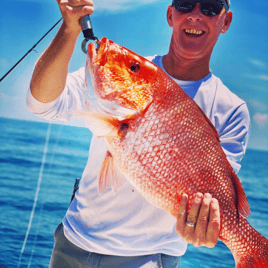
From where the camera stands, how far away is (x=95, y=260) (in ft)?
4.99

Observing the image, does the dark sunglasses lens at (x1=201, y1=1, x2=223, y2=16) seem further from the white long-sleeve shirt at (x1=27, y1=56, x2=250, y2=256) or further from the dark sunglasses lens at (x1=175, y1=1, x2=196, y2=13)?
the white long-sleeve shirt at (x1=27, y1=56, x2=250, y2=256)

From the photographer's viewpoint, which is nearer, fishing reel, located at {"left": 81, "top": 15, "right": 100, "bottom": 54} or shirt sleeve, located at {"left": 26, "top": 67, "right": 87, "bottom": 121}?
fishing reel, located at {"left": 81, "top": 15, "right": 100, "bottom": 54}

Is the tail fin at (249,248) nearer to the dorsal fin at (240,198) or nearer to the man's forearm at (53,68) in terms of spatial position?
the dorsal fin at (240,198)

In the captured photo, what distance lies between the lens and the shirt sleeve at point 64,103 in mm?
1345

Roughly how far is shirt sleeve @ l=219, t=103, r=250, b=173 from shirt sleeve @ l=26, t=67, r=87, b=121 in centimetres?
72

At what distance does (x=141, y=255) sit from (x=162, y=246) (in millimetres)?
111

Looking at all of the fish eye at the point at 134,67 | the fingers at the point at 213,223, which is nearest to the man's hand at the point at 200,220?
the fingers at the point at 213,223

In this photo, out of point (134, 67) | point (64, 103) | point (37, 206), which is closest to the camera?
point (134, 67)

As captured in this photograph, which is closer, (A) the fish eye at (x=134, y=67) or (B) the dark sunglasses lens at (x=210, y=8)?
(A) the fish eye at (x=134, y=67)

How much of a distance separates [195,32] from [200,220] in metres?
0.93

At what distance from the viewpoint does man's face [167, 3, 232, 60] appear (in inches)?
61.9

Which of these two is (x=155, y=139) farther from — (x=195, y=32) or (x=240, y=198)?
(x=195, y=32)

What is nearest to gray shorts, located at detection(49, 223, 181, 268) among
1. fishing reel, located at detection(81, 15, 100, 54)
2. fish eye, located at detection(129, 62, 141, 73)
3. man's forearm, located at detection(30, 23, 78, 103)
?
man's forearm, located at detection(30, 23, 78, 103)

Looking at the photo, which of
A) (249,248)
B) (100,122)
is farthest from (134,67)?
(249,248)
